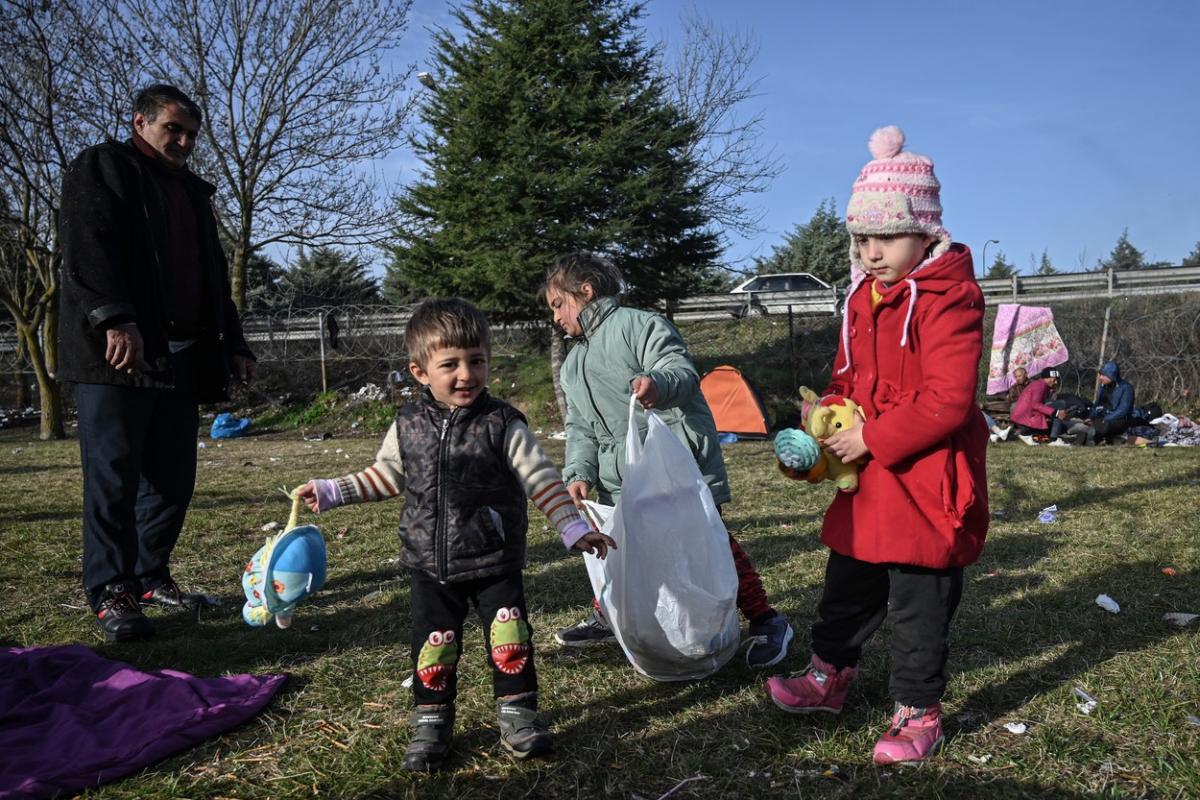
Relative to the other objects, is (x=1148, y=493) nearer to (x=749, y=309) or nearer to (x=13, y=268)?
(x=749, y=309)

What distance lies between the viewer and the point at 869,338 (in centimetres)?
238

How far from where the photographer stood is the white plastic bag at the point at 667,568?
8.80 ft

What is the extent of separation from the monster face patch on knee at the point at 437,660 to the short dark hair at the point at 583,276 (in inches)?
53.8

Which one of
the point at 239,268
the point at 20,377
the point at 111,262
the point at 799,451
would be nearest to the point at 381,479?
the point at 799,451

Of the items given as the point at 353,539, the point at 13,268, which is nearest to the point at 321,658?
the point at 353,539

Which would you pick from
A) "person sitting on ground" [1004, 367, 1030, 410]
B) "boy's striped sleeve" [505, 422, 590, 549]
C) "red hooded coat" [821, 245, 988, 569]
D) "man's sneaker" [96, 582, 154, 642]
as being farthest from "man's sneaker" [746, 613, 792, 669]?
"person sitting on ground" [1004, 367, 1030, 410]

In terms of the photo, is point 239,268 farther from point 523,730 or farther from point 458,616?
point 523,730

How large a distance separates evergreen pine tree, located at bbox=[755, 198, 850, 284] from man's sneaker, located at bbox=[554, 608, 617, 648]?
70.2 feet

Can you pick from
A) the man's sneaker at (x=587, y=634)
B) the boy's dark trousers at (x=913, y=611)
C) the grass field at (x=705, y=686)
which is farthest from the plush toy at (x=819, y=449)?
the man's sneaker at (x=587, y=634)

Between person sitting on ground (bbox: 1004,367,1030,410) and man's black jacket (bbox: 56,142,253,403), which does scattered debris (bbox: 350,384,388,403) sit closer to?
person sitting on ground (bbox: 1004,367,1030,410)

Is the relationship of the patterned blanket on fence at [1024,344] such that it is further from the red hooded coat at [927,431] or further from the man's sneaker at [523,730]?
the man's sneaker at [523,730]

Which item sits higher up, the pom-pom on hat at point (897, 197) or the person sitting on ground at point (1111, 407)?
the pom-pom on hat at point (897, 197)

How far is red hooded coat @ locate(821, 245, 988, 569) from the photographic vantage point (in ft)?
7.07

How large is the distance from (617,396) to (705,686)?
1036 mm
